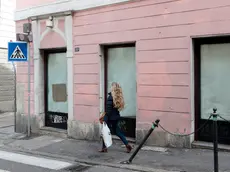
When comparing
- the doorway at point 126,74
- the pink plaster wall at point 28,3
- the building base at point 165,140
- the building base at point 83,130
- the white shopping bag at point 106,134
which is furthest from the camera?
the pink plaster wall at point 28,3

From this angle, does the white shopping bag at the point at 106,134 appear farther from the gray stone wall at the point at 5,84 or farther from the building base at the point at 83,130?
the gray stone wall at the point at 5,84

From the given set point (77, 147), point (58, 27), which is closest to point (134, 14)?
point (58, 27)

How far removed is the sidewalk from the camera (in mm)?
6766

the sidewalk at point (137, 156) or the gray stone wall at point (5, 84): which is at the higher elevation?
the gray stone wall at point (5, 84)

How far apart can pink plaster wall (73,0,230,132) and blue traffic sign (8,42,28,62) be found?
210cm

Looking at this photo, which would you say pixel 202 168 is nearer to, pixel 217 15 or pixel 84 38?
pixel 217 15

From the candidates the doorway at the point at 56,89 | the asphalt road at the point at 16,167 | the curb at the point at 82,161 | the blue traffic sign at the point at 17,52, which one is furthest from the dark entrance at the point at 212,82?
the blue traffic sign at the point at 17,52

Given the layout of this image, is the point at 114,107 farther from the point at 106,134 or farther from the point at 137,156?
the point at 137,156

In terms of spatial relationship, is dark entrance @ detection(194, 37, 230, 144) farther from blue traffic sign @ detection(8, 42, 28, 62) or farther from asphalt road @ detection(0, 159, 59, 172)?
blue traffic sign @ detection(8, 42, 28, 62)

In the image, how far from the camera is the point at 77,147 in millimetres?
8852

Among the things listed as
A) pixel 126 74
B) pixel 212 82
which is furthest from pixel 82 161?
pixel 212 82

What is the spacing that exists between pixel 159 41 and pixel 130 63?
47.4 inches

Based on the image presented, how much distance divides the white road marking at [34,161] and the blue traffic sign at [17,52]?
304cm

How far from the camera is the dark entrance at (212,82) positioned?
25.4ft
